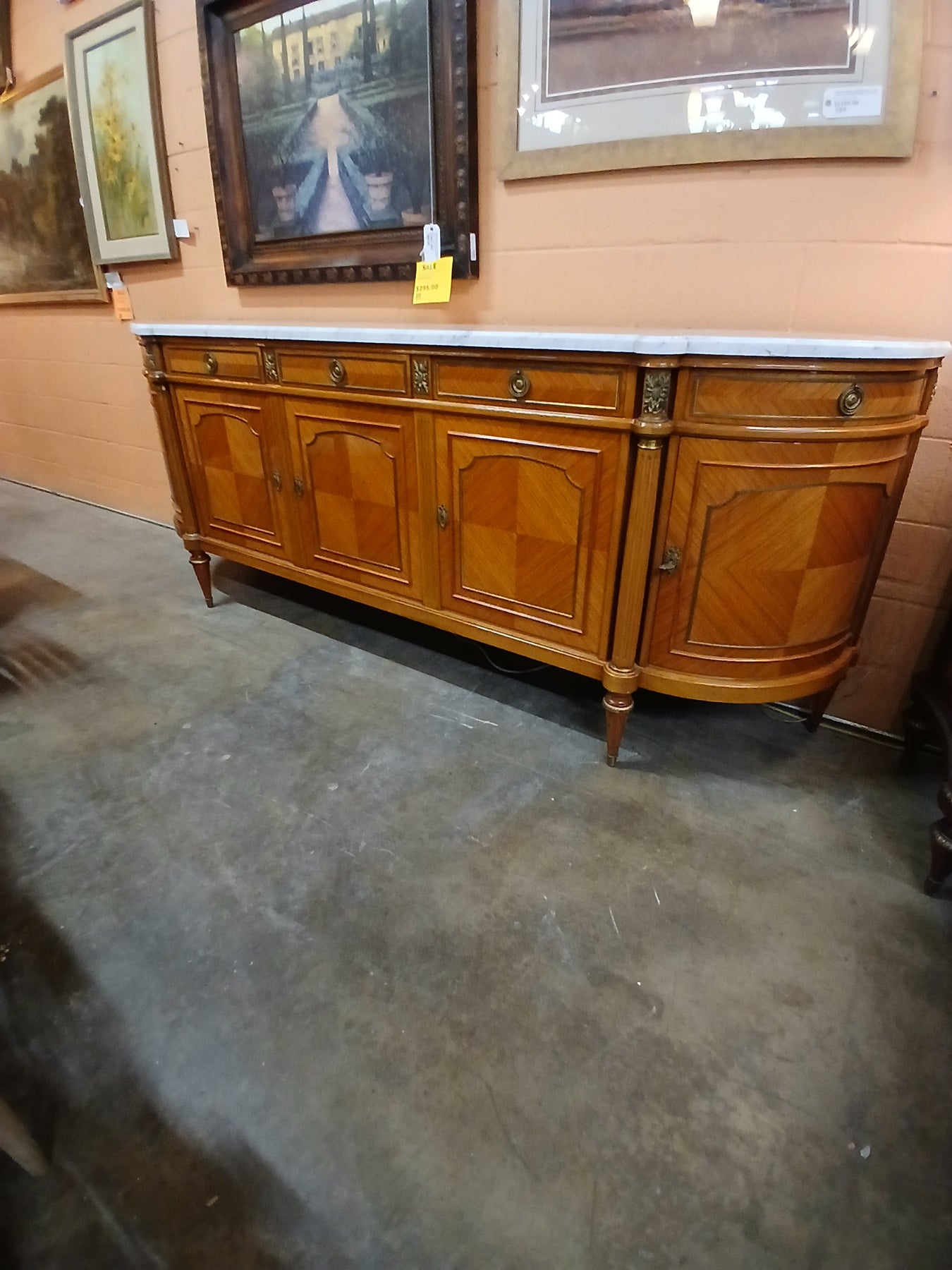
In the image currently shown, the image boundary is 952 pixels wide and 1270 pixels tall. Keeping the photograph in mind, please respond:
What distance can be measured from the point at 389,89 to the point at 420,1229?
2.49 m

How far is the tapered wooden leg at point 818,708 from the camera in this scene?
1.68 m

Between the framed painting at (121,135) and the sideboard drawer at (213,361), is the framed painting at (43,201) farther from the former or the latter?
the sideboard drawer at (213,361)

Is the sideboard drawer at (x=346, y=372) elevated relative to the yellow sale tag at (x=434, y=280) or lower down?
lower down

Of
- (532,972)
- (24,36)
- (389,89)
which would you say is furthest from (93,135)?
(532,972)

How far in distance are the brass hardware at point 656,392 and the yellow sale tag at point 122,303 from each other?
2.77m

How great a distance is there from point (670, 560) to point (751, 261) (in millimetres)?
776

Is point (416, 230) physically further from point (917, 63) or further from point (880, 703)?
point (880, 703)

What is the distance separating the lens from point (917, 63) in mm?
1264

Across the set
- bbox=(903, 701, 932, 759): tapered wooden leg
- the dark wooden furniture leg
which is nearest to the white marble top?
the dark wooden furniture leg

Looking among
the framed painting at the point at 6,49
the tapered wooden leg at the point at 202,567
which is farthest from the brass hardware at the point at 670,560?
the framed painting at the point at 6,49

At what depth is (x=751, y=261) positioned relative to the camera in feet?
4.96

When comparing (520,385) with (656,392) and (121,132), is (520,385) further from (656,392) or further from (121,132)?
(121,132)

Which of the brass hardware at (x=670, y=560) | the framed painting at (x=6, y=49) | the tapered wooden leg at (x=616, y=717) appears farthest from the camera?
the framed painting at (x=6, y=49)

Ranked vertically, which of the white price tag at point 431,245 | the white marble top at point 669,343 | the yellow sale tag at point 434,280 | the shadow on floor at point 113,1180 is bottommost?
the shadow on floor at point 113,1180
